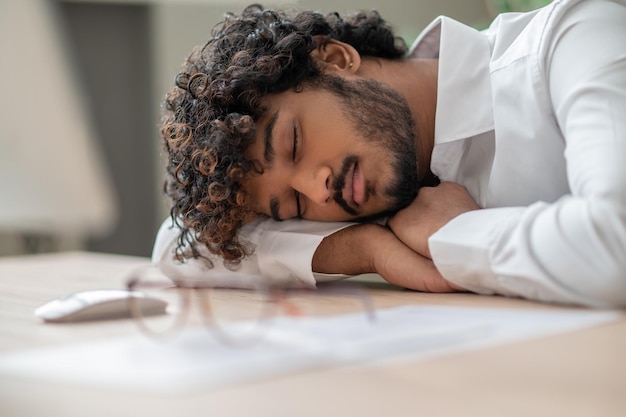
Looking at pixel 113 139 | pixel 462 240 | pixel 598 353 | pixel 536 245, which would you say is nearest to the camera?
pixel 598 353

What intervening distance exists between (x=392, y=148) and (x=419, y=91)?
21 centimetres

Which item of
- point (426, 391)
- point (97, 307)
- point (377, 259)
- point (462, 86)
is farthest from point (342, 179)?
point (426, 391)

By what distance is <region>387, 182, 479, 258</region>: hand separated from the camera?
1.34 m

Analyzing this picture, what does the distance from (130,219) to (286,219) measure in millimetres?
2380

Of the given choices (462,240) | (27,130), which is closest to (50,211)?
(27,130)

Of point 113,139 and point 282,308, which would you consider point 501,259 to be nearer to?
point 282,308

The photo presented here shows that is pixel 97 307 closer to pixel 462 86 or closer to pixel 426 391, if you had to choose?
pixel 426 391

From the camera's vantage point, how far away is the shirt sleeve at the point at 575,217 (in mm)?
1018

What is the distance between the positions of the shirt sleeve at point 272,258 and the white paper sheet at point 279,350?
54 cm

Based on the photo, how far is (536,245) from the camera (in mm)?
1075

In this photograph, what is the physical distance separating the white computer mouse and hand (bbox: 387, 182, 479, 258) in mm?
450

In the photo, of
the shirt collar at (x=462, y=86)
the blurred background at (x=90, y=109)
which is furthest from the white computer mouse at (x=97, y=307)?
the blurred background at (x=90, y=109)

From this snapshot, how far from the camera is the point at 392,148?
146 cm

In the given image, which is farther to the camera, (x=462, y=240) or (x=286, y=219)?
(x=286, y=219)
